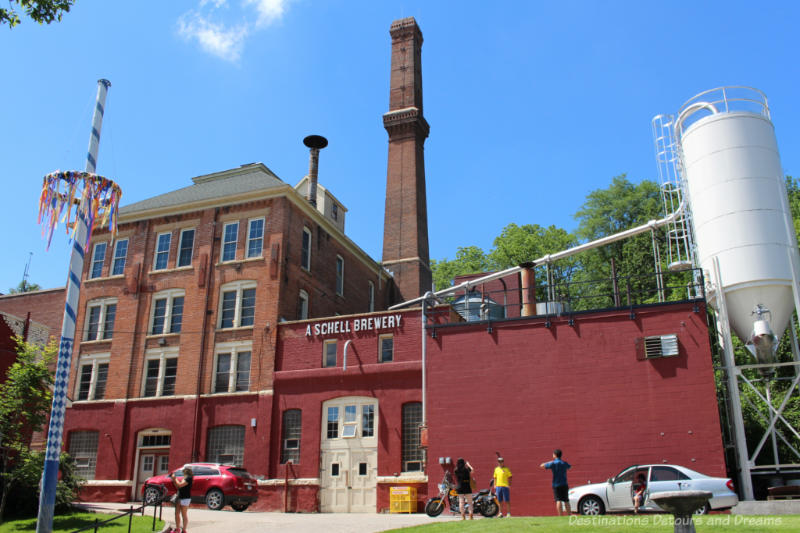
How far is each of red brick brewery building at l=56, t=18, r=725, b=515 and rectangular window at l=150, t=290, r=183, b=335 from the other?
94 mm

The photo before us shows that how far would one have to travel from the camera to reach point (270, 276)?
2941 cm

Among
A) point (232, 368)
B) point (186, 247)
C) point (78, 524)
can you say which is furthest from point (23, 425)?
point (186, 247)

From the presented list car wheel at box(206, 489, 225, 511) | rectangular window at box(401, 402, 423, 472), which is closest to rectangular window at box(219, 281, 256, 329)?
car wheel at box(206, 489, 225, 511)

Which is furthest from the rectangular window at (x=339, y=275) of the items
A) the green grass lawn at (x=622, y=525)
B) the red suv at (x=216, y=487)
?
the green grass lawn at (x=622, y=525)

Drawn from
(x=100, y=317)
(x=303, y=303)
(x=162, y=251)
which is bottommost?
(x=100, y=317)

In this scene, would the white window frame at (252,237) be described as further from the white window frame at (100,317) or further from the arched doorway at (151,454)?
the arched doorway at (151,454)

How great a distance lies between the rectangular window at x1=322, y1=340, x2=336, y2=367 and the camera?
27375mm

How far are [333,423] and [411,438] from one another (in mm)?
3297

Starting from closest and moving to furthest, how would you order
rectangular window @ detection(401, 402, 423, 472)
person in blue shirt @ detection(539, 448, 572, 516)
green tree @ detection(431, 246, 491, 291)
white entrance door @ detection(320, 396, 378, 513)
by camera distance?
person in blue shirt @ detection(539, 448, 572, 516) < rectangular window @ detection(401, 402, 423, 472) < white entrance door @ detection(320, 396, 378, 513) < green tree @ detection(431, 246, 491, 291)

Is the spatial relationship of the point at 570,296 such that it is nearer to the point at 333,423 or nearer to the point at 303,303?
the point at 333,423

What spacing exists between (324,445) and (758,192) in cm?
1711

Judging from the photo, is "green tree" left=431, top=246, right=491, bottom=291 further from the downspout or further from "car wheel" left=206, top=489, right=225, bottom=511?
"car wheel" left=206, top=489, right=225, bottom=511

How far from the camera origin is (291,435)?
26766 millimetres

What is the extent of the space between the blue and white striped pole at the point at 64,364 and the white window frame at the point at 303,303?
15.1 m
